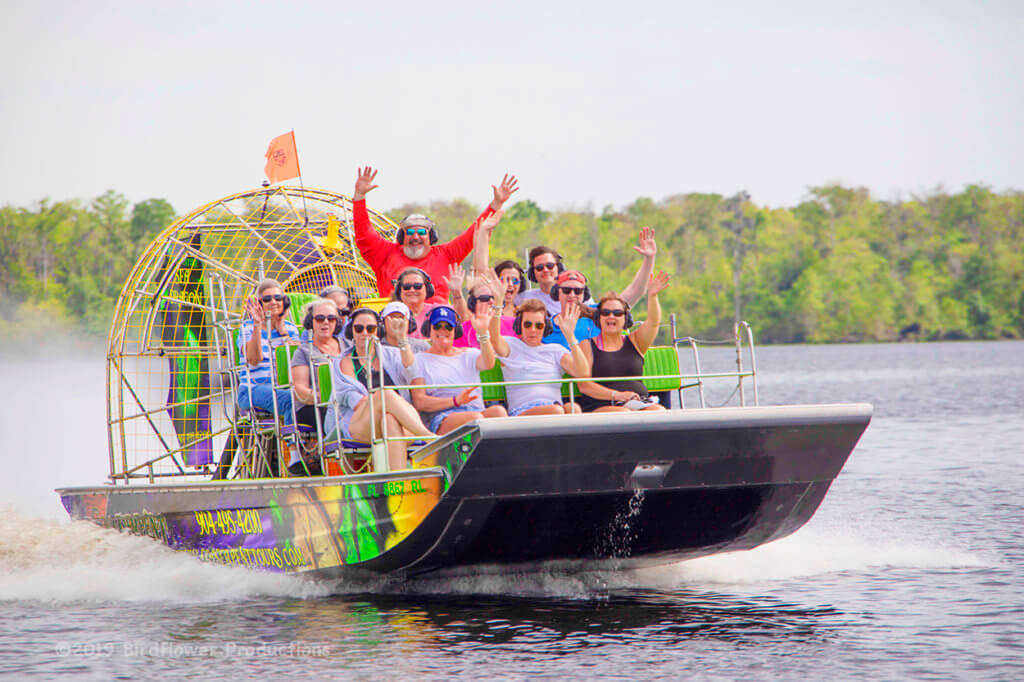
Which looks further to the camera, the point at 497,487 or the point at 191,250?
the point at 191,250

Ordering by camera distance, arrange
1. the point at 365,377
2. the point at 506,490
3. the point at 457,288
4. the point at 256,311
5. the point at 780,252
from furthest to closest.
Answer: the point at 780,252, the point at 457,288, the point at 256,311, the point at 365,377, the point at 506,490

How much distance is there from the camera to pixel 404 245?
39.9ft

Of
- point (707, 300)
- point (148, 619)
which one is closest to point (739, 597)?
point (148, 619)

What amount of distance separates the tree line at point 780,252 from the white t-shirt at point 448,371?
77.6 m

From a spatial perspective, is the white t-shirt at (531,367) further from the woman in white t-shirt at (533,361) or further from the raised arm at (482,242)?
the raised arm at (482,242)

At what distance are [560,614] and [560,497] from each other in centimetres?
103

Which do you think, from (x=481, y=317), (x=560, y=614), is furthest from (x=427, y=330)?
(x=560, y=614)

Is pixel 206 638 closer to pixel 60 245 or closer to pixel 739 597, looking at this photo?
pixel 739 597

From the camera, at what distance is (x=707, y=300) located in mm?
104000

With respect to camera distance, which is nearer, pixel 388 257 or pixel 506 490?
pixel 506 490

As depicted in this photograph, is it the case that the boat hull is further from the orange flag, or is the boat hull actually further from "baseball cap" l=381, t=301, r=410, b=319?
the orange flag

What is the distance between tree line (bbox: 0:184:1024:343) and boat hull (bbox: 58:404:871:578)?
77.0 metres

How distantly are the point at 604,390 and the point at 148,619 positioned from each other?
3.89 metres

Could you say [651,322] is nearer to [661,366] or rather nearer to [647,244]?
[661,366]
